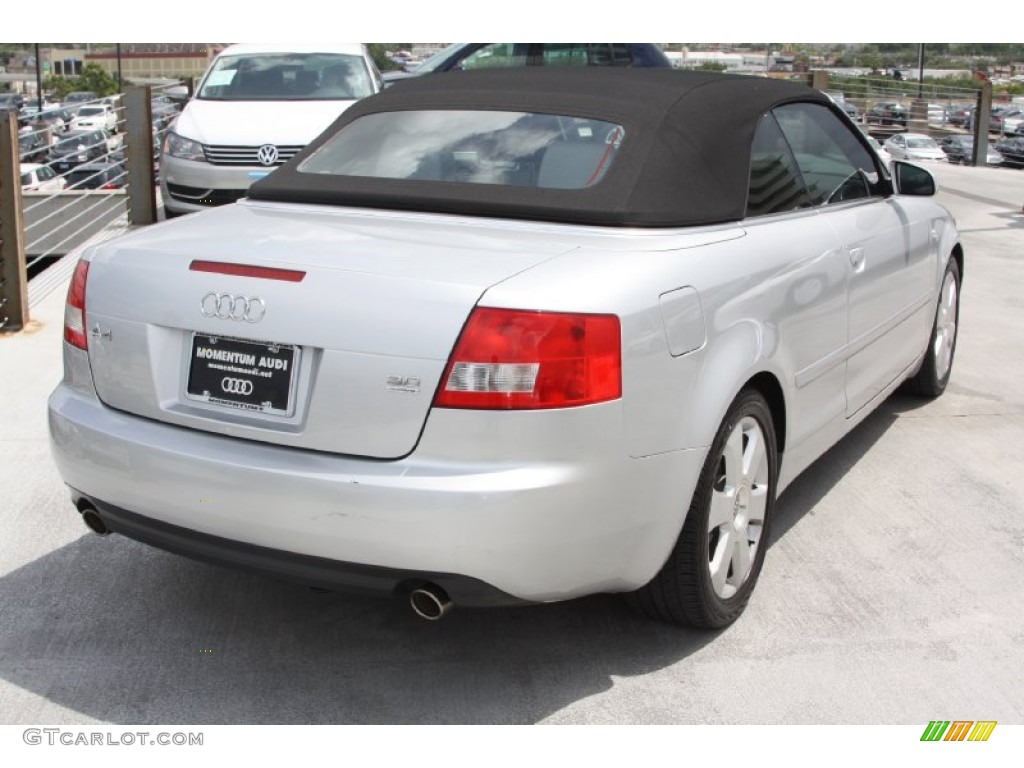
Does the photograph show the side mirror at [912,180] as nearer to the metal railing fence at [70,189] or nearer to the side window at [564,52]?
the metal railing fence at [70,189]

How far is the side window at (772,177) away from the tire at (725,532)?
0.68 m

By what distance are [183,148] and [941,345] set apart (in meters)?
6.51

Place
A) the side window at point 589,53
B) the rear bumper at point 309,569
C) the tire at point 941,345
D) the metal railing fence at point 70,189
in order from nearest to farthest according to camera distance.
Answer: the rear bumper at point 309,569, the tire at point 941,345, the metal railing fence at point 70,189, the side window at point 589,53

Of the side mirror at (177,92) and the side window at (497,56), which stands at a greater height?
the side window at (497,56)

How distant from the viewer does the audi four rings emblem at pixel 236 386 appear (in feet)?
10.3

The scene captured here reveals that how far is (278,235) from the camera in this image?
3.47m

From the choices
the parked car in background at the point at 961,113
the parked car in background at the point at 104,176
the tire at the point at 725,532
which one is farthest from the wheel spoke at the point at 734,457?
the parked car in background at the point at 961,113

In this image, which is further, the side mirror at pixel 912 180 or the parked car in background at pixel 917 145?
the parked car in background at pixel 917 145

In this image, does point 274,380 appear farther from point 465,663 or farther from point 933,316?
point 933,316

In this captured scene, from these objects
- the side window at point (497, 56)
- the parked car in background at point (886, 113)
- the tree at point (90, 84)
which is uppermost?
the side window at point (497, 56)

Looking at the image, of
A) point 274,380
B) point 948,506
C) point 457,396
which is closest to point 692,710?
point 457,396

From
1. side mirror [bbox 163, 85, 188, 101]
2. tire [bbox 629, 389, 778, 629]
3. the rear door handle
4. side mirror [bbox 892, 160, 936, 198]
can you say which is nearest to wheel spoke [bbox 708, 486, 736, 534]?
tire [bbox 629, 389, 778, 629]

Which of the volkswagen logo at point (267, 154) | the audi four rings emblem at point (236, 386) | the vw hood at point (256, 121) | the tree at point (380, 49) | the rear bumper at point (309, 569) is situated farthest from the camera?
the tree at point (380, 49)

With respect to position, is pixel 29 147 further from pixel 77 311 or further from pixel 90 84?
pixel 90 84
